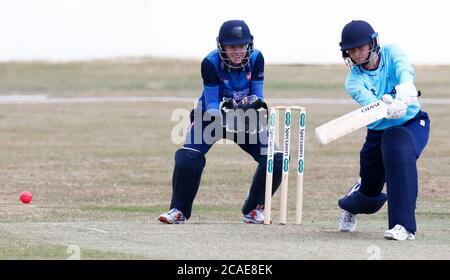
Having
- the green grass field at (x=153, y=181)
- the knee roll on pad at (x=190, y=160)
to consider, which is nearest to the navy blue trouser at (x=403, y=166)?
the green grass field at (x=153, y=181)

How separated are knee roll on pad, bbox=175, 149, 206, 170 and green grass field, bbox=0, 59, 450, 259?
52cm

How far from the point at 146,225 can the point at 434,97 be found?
17.6 m

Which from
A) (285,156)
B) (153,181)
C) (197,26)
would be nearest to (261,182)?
(285,156)

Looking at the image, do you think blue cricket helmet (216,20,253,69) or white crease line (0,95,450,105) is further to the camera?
white crease line (0,95,450,105)

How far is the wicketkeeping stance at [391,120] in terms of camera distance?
8.11 meters

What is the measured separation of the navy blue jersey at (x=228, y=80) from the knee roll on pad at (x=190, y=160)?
0.39m

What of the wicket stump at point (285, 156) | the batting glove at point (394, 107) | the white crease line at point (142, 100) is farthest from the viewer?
the white crease line at point (142, 100)

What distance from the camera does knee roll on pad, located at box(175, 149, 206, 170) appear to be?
9219 millimetres

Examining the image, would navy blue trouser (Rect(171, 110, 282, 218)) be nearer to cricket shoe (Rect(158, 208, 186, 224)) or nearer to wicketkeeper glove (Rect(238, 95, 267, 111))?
cricket shoe (Rect(158, 208, 186, 224))

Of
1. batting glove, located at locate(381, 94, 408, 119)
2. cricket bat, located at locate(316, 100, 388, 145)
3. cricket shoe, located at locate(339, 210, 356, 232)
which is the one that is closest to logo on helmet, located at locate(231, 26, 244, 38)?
cricket bat, located at locate(316, 100, 388, 145)

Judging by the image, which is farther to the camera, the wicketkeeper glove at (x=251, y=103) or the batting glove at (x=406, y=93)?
the wicketkeeper glove at (x=251, y=103)

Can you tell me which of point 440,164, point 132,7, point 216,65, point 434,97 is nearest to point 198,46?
point 132,7

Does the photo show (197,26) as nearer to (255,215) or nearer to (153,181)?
(153,181)

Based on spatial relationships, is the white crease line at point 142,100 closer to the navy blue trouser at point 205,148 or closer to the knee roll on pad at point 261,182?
the knee roll on pad at point 261,182
